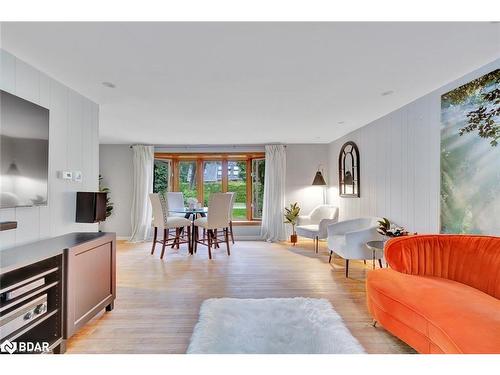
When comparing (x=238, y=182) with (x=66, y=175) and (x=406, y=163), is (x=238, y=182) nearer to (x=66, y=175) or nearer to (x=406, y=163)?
(x=406, y=163)

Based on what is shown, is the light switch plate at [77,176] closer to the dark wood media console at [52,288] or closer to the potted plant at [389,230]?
the dark wood media console at [52,288]

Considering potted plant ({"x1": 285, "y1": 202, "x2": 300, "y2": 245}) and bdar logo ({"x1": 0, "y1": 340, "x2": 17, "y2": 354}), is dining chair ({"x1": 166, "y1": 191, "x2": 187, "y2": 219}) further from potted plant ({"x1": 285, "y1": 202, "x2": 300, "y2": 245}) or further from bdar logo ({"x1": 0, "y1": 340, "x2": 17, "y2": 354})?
bdar logo ({"x1": 0, "y1": 340, "x2": 17, "y2": 354})

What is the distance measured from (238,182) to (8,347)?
5211mm

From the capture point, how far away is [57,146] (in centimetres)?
251

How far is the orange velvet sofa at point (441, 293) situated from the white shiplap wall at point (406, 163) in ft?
2.40

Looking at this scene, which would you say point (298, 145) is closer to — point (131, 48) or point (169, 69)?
A: point (169, 69)

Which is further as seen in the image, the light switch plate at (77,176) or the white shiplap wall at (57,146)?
the light switch plate at (77,176)

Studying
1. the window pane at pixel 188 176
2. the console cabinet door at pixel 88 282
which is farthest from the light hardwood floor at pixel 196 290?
the window pane at pixel 188 176

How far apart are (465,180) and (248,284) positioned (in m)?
2.45

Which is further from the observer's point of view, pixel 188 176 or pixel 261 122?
pixel 188 176

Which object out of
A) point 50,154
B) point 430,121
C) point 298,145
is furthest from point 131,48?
point 298,145

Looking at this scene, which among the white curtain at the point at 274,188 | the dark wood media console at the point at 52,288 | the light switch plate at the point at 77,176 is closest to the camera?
the dark wood media console at the point at 52,288

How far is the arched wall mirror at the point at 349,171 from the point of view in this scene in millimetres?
4734

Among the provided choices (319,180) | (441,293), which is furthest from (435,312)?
(319,180)
